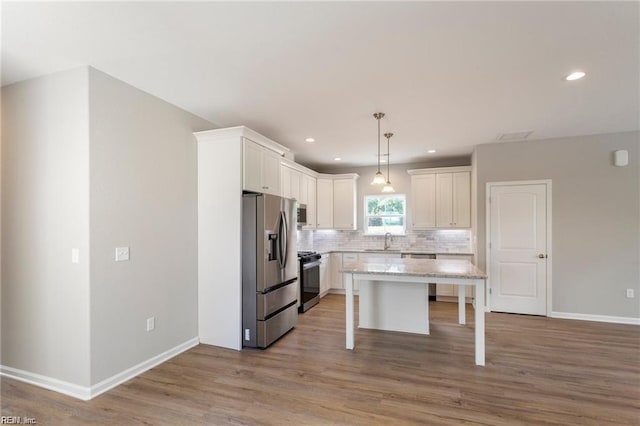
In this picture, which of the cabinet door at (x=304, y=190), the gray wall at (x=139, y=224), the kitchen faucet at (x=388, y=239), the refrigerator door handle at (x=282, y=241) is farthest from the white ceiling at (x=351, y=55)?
the kitchen faucet at (x=388, y=239)

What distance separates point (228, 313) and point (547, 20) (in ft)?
12.4

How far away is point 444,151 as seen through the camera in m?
5.57

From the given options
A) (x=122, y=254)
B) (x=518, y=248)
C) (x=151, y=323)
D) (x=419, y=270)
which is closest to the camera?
(x=122, y=254)

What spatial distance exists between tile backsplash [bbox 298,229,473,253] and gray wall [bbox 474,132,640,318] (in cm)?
154

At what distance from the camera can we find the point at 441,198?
19.7 feet

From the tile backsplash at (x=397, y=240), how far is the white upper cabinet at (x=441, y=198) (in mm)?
331

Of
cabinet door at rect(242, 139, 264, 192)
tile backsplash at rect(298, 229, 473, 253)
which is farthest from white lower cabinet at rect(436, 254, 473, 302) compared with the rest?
cabinet door at rect(242, 139, 264, 192)

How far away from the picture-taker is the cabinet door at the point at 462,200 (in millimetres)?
5828

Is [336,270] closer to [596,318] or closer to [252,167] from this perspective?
[252,167]

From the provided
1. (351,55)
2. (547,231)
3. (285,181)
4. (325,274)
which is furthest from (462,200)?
(351,55)

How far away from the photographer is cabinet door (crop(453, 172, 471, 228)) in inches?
229

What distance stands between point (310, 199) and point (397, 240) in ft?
6.70

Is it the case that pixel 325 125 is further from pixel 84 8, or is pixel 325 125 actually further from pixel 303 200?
pixel 84 8

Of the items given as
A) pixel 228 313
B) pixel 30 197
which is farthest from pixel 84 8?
pixel 228 313
